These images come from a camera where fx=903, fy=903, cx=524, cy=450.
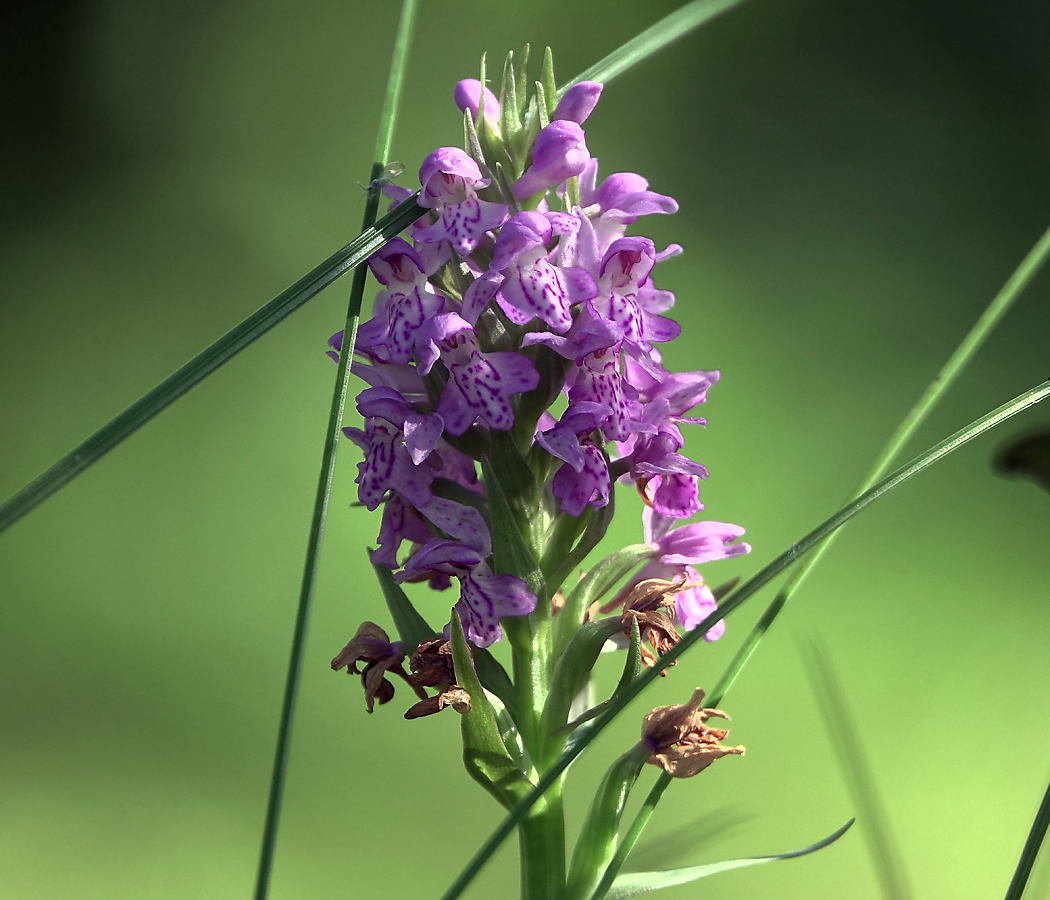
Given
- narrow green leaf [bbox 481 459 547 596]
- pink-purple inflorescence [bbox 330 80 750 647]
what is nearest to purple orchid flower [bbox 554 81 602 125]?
pink-purple inflorescence [bbox 330 80 750 647]

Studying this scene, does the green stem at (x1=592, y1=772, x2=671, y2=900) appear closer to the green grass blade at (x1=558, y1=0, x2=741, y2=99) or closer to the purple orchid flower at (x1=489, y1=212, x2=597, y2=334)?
the purple orchid flower at (x1=489, y1=212, x2=597, y2=334)

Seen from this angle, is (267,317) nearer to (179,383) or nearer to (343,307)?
(179,383)

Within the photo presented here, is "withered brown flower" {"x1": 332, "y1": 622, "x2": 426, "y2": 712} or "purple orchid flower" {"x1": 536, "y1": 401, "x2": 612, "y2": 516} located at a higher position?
"purple orchid flower" {"x1": 536, "y1": 401, "x2": 612, "y2": 516}

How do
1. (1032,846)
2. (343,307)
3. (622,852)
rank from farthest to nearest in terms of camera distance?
(343,307)
(622,852)
(1032,846)

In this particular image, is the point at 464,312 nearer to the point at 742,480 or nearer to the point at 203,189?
the point at 742,480

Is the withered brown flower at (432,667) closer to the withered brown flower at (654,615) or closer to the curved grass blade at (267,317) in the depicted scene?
the withered brown flower at (654,615)

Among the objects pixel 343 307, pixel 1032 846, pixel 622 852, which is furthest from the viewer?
pixel 343 307

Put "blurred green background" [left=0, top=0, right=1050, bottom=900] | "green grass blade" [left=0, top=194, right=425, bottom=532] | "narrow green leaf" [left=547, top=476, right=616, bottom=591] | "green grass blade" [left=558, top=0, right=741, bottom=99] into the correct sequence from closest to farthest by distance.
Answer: "green grass blade" [left=0, top=194, right=425, bottom=532] → "green grass blade" [left=558, top=0, right=741, bottom=99] → "narrow green leaf" [left=547, top=476, right=616, bottom=591] → "blurred green background" [left=0, top=0, right=1050, bottom=900]

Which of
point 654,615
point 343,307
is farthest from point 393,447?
point 343,307
